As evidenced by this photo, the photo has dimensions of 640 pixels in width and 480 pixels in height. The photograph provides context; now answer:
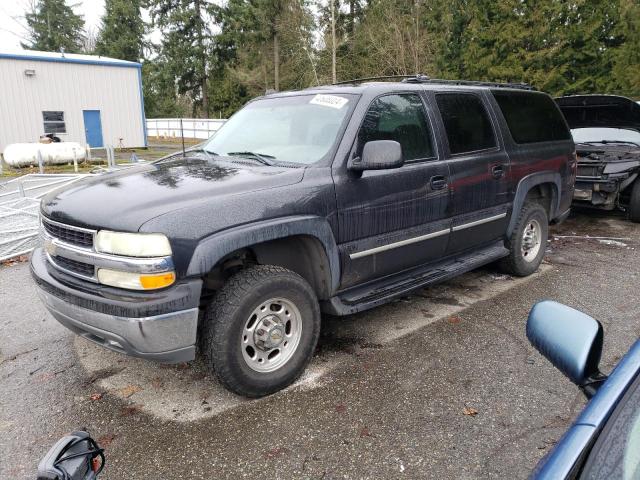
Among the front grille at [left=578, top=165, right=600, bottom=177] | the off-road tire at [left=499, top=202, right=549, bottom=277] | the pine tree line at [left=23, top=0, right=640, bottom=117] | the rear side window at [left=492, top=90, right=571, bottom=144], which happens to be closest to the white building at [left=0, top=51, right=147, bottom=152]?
the pine tree line at [left=23, top=0, right=640, bottom=117]

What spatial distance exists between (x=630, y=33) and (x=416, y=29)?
1019cm

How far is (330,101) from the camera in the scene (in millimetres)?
3770

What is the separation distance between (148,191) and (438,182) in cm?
225

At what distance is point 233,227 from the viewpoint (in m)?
2.81

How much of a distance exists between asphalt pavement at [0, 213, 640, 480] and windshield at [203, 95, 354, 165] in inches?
60.3

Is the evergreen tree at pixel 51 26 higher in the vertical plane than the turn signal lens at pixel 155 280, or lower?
higher

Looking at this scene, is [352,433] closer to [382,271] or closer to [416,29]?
[382,271]

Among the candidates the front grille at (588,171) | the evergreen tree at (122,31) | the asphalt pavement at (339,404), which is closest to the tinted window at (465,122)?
the asphalt pavement at (339,404)

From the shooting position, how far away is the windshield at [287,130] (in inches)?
140

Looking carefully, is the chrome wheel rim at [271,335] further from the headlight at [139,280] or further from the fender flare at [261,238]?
the headlight at [139,280]

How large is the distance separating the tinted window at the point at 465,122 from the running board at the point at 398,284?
1.00m

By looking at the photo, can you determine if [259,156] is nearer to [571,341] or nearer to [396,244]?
[396,244]

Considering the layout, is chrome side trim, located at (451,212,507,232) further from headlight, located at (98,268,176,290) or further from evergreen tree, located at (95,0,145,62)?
evergreen tree, located at (95,0,145,62)

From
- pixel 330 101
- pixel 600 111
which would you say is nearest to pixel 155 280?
pixel 330 101
